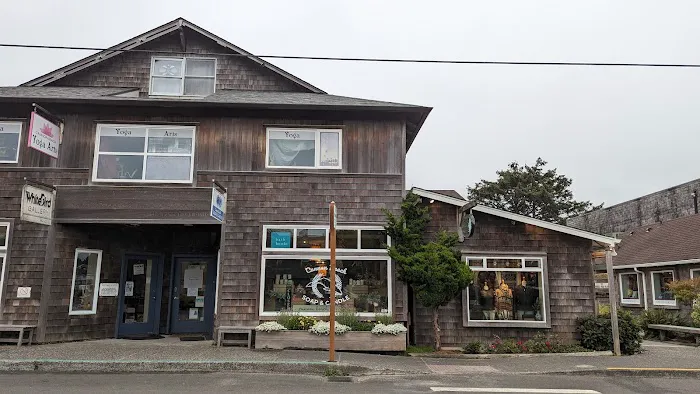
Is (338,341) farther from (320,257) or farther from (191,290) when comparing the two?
(191,290)

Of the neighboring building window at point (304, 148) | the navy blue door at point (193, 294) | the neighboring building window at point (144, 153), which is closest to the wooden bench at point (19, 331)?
the navy blue door at point (193, 294)

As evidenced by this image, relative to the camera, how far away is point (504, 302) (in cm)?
1282

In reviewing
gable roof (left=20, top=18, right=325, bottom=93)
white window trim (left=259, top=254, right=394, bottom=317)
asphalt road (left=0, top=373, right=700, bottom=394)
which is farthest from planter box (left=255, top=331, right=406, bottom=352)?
gable roof (left=20, top=18, right=325, bottom=93)

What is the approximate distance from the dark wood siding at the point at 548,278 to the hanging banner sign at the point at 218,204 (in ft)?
16.7

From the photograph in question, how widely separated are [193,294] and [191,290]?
0.12 metres

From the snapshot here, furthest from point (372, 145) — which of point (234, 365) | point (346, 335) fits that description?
point (234, 365)

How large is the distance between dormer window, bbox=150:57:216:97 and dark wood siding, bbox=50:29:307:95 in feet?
0.60

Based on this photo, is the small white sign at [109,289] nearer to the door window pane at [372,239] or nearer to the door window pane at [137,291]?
the door window pane at [137,291]

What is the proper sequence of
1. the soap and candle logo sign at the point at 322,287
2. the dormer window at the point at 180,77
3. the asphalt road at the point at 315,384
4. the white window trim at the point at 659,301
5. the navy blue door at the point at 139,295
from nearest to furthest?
the asphalt road at the point at 315,384 < the soap and candle logo sign at the point at 322,287 < the navy blue door at the point at 139,295 < the dormer window at the point at 180,77 < the white window trim at the point at 659,301

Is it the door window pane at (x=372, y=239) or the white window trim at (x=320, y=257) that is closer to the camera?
the white window trim at (x=320, y=257)

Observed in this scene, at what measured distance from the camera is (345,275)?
1234cm

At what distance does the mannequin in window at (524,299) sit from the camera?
41.9 feet

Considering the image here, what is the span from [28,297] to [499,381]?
10.3 meters

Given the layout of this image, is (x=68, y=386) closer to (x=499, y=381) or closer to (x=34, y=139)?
(x=34, y=139)
